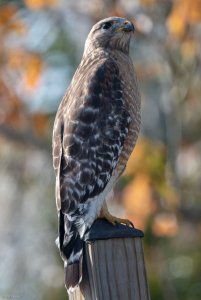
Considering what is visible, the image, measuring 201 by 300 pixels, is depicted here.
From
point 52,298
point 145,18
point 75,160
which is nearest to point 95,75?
point 75,160

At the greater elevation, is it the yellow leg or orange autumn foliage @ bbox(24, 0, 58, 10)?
orange autumn foliage @ bbox(24, 0, 58, 10)

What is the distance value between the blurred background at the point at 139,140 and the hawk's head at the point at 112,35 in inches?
90.4

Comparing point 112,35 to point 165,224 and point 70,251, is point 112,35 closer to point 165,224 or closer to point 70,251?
point 70,251

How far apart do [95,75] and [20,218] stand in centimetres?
827

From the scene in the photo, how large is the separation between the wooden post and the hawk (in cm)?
35

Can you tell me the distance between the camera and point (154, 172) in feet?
32.0

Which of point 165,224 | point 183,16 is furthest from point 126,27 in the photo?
point 165,224

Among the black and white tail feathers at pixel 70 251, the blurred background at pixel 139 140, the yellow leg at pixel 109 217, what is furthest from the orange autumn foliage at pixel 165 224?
the black and white tail feathers at pixel 70 251

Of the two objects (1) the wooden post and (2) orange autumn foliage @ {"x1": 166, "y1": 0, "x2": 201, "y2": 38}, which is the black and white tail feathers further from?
(2) orange autumn foliage @ {"x1": 166, "y1": 0, "x2": 201, "y2": 38}

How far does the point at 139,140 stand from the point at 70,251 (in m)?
5.88

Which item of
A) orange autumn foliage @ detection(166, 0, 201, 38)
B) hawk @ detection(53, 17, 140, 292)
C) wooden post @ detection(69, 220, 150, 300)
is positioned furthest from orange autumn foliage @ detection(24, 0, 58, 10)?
wooden post @ detection(69, 220, 150, 300)

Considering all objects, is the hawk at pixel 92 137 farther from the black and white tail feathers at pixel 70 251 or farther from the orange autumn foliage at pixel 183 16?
the orange autumn foliage at pixel 183 16

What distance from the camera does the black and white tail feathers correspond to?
12.7 ft

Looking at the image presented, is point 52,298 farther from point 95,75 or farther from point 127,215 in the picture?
point 95,75
